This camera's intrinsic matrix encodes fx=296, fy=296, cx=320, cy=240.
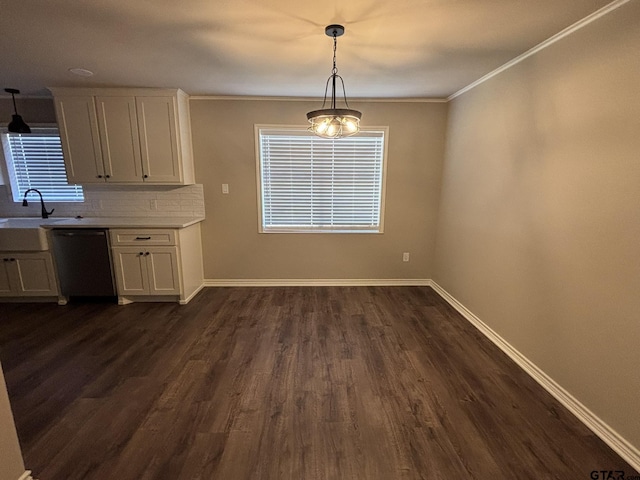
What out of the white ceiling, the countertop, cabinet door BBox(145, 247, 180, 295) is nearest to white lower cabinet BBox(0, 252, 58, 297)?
the countertop

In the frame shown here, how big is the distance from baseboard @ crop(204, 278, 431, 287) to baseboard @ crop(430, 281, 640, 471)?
1.14 metres

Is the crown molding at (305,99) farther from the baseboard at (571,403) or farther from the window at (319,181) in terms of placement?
the baseboard at (571,403)

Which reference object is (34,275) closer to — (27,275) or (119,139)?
(27,275)

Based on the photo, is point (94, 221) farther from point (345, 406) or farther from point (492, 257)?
point (492, 257)

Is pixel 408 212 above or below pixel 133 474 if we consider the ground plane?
above

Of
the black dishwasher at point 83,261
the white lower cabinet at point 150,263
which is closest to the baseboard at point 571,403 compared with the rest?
the white lower cabinet at point 150,263

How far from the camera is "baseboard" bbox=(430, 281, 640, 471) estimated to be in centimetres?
152

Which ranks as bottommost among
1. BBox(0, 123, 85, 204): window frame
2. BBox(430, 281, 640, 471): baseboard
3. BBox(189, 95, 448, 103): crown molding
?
BBox(430, 281, 640, 471): baseboard

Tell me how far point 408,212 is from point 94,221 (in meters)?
3.68

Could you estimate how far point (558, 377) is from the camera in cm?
194

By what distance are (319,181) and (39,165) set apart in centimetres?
336

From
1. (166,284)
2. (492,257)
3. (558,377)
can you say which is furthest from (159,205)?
(558,377)

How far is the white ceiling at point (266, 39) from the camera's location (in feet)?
5.21

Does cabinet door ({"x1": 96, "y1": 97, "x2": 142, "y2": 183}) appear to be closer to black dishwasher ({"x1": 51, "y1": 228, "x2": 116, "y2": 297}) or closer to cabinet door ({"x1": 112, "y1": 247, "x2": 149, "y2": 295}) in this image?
black dishwasher ({"x1": 51, "y1": 228, "x2": 116, "y2": 297})
